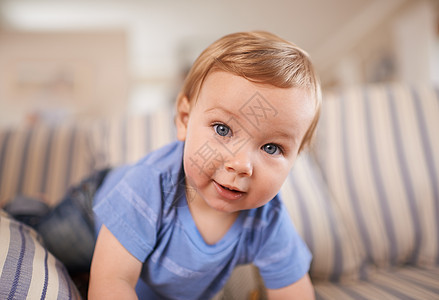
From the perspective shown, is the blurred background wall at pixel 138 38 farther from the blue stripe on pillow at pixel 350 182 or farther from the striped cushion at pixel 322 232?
the striped cushion at pixel 322 232

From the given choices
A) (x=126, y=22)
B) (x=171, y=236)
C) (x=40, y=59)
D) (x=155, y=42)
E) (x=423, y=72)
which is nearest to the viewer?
(x=171, y=236)

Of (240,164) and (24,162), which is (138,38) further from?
(240,164)

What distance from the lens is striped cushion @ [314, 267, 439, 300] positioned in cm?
74

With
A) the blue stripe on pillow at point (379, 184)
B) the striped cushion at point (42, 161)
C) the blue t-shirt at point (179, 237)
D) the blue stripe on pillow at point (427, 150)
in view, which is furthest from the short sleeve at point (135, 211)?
the blue stripe on pillow at point (427, 150)

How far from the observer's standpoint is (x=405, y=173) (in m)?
1.04

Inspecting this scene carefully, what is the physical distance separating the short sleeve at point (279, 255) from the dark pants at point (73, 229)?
1.28ft

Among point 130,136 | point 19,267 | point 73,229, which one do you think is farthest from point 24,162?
point 19,267

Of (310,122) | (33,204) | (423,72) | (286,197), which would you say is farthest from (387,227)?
(423,72)

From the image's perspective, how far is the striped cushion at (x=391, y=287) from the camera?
2.43ft

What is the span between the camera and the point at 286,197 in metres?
0.96

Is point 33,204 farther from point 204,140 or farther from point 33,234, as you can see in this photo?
point 204,140

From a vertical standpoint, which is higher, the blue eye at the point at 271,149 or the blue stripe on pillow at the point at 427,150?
the blue eye at the point at 271,149

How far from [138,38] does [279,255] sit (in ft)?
16.6

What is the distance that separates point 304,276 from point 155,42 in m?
5.22
